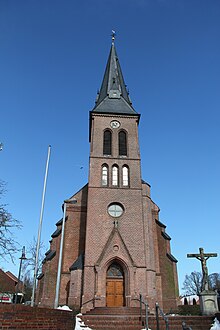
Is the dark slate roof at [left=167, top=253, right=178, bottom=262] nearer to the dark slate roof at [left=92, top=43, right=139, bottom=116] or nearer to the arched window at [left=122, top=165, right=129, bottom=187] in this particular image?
the arched window at [left=122, top=165, right=129, bottom=187]

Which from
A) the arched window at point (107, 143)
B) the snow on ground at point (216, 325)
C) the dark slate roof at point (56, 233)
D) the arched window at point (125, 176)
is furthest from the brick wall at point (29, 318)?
the arched window at point (107, 143)

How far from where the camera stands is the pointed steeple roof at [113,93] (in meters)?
30.2

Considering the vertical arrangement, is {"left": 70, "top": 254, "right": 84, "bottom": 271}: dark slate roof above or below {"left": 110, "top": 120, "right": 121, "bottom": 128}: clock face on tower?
below

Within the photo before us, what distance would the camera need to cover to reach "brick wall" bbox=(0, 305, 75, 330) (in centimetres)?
634

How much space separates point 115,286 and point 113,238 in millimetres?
3539

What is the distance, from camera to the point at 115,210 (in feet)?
79.7

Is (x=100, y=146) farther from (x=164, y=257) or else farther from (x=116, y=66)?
(x=116, y=66)

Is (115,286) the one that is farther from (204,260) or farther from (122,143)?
(122,143)

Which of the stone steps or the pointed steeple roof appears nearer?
the stone steps

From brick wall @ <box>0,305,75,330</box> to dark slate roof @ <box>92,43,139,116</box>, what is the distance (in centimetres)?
2325

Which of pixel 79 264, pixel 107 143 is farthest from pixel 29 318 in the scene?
pixel 107 143

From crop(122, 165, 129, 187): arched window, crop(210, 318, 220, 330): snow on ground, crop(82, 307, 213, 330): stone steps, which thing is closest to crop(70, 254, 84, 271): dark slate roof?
crop(82, 307, 213, 330): stone steps

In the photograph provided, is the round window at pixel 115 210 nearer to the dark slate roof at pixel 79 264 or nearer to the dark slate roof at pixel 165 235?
the dark slate roof at pixel 79 264

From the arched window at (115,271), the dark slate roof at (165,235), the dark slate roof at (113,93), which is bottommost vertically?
the arched window at (115,271)
